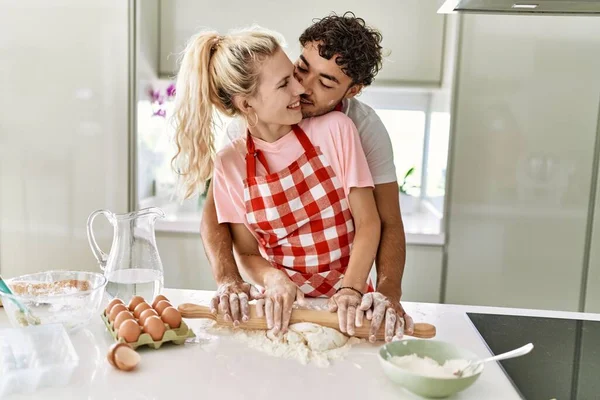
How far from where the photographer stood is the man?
134 cm

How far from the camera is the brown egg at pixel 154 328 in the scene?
3.29 feet

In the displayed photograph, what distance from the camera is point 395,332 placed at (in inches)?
41.6

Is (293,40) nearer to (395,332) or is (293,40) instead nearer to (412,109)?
(412,109)

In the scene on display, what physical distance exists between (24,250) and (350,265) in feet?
5.45

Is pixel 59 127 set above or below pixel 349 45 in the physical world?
below

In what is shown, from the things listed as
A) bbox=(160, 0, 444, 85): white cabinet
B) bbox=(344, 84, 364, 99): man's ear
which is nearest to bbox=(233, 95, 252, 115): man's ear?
bbox=(344, 84, 364, 99): man's ear

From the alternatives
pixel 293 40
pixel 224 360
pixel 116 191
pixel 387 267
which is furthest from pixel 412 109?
pixel 224 360

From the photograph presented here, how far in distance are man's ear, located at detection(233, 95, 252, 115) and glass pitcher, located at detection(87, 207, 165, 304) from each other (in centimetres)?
34

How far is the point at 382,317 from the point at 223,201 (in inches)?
21.2

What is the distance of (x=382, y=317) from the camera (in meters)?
1.06

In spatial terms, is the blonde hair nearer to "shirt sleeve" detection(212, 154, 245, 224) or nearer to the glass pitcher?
"shirt sleeve" detection(212, 154, 245, 224)

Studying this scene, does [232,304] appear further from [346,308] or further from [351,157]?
[351,157]

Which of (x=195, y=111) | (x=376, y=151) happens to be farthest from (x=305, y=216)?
(x=195, y=111)

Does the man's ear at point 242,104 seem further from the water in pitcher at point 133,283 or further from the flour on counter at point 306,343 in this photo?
the flour on counter at point 306,343
